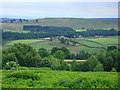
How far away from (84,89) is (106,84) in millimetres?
1479

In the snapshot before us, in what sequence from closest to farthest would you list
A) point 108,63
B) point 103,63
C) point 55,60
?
point 108,63
point 103,63
point 55,60

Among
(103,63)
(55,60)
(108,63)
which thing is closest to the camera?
(108,63)

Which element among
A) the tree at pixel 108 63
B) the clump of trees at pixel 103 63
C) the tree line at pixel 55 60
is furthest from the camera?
the tree at pixel 108 63

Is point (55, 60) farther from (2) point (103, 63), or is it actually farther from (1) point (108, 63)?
(1) point (108, 63)

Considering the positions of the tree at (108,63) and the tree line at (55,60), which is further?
the tree at (108,63)

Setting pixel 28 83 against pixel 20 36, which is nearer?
pixel 28 83

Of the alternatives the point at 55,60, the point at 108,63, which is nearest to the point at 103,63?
the point at 108,63

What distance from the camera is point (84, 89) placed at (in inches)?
356

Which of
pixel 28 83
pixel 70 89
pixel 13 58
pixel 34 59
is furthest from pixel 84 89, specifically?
pixel 34 59

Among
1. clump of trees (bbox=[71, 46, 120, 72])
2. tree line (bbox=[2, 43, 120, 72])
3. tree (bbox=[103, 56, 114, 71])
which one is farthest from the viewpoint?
tree (bbox=[103, 56, 114, 71])

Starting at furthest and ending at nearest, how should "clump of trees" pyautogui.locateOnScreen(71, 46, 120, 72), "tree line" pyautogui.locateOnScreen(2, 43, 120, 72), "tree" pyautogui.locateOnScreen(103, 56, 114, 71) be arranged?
"tree" pyautogui.locateOnScreen(103, 56, 114, 71)
"tree line" pyautogui.locateOnScreen(2, 43, 120, 72)
"clump of trees" pyautogui.locateOnScreen(71, 46, 120, 72)

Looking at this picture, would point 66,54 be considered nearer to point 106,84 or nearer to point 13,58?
point 13,58

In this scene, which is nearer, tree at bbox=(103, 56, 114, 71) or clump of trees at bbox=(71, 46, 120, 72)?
clump of trees at bbox=(71, 46, 120, 72)

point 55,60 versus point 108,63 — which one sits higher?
point 55,60
